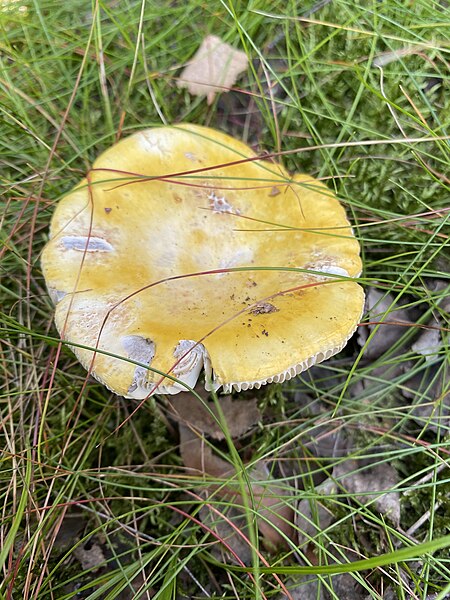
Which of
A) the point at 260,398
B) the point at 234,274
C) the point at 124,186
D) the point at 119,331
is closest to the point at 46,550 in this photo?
the point at 119,331

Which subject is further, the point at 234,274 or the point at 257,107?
the point at 257,107

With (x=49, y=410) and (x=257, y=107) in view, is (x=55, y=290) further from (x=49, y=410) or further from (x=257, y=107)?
(x=257, y=107)

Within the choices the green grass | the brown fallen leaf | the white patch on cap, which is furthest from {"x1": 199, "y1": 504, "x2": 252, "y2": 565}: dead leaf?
the white patch on cap

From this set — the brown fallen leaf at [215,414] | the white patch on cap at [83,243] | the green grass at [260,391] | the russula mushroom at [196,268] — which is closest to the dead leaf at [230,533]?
the green grass at [260,391]

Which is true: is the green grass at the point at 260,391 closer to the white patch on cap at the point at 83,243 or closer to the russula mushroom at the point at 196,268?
the russula mushroom at the point at 196,268

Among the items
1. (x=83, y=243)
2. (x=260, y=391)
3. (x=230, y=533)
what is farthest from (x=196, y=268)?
(x=230, y=533)

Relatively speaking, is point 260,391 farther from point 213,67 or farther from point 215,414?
point 213,67

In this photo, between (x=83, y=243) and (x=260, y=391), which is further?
(x=260, y=391)
